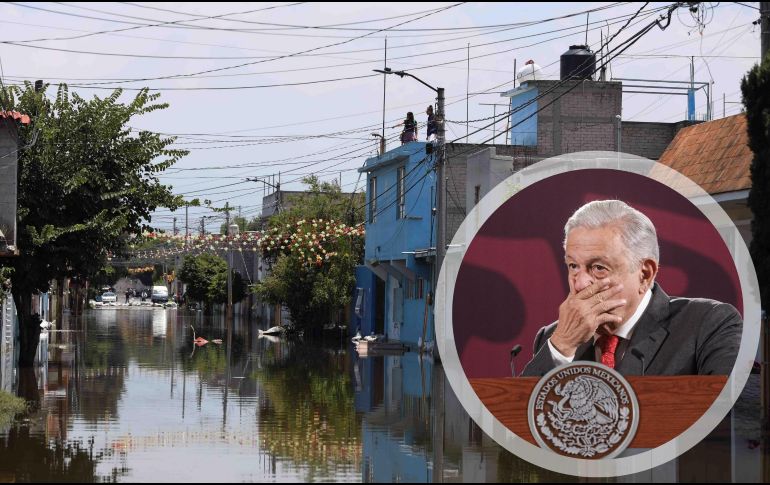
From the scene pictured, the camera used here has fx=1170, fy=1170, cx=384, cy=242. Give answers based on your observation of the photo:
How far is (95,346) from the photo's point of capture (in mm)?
38719

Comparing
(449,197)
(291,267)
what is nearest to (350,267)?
(291,267)

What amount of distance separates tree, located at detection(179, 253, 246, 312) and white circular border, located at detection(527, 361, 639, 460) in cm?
6463

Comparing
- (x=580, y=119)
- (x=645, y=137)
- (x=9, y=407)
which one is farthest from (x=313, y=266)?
(x=9, y=407)

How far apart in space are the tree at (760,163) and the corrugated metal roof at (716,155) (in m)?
2.60

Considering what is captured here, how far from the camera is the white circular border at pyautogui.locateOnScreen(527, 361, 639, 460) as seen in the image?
10500 mm

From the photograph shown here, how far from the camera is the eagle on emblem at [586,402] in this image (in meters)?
10.5

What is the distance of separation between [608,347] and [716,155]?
11.0m

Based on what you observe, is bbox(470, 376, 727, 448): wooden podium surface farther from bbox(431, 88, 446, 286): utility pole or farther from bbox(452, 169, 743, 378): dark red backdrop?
bbox(431, 88, 446, 286): utility pole

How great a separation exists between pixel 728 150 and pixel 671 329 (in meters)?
10.5

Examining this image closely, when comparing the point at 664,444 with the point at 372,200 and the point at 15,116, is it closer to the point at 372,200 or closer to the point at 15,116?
the point at 15,116

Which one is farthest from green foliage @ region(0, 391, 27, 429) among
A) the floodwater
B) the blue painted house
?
the blue painted house

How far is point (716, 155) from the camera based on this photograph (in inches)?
819

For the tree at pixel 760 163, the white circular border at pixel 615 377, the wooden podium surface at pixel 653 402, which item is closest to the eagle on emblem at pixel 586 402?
the white circular border at pixel 615 377

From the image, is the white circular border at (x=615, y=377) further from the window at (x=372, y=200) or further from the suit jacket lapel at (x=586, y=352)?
the window at (x=372, y=200)
